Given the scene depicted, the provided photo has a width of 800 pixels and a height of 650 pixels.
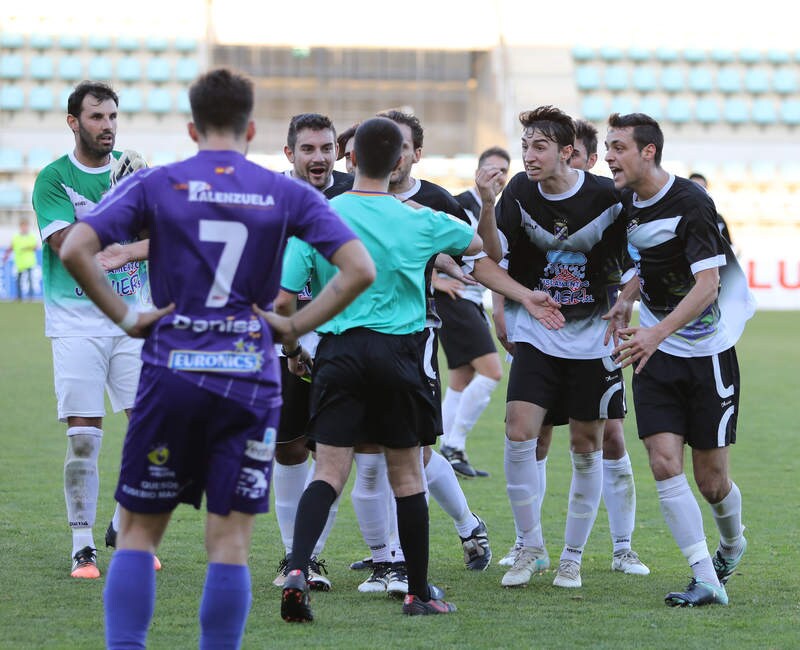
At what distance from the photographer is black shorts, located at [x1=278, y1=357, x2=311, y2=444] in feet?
19.0

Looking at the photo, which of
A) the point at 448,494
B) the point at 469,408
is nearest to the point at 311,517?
the point at 448,494

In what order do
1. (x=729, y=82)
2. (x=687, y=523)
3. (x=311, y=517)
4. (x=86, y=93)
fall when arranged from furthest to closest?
(x=729, y=82), (x=86, y=93), (x=687, y=523), (x=311, y=517)

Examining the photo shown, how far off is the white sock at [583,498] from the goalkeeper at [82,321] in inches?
85.2

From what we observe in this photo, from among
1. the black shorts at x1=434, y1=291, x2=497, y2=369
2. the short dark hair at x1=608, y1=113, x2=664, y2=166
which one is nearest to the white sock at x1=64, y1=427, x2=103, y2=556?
the short dark hair at x1=608, y1=113, x2=664, y2=166

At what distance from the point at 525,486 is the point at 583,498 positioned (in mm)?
302

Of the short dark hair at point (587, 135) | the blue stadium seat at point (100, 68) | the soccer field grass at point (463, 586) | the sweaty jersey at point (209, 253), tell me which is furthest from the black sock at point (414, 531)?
the blue stadium seat at point (100, 68)

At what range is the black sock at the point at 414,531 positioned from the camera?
5047mm

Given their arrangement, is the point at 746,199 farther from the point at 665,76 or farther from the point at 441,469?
the point at 441,469

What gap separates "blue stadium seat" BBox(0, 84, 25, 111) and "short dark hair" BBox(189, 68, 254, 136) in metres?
31.0

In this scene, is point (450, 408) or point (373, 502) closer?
point (373, 502)

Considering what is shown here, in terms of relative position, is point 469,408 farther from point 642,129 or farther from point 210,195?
point 210,195

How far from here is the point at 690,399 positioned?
5.55 m

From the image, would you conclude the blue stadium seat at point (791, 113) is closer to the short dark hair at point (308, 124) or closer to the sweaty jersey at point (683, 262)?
the sweaty jersey at point (683, 262)

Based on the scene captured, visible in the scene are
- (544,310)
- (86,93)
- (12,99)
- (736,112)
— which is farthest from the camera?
(736,112)
